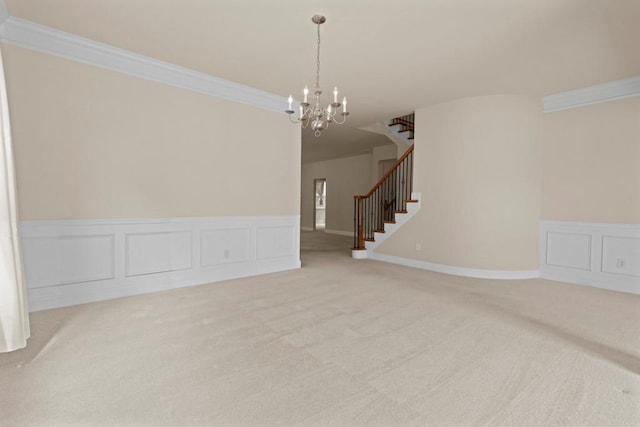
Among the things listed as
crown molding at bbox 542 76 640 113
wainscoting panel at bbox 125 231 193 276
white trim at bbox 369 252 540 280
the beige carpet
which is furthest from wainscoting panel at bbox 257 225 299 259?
crown molding at bbox 542 76 640 113

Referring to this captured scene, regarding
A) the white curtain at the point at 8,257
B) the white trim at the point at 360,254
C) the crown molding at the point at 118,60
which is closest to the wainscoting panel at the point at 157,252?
the white curtain at the point at 8,257

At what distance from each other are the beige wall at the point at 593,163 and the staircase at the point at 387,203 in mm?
2059

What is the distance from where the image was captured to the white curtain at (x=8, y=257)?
7.29ft

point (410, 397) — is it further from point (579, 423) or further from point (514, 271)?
point (514, 271)

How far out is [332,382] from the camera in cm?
194

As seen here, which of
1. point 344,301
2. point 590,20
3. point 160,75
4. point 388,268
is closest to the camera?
point 590,20

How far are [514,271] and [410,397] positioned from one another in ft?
12.7

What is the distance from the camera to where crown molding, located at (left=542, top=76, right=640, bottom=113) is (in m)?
4.09

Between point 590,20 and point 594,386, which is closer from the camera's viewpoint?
point 594,386

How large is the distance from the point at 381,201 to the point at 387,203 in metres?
0.62

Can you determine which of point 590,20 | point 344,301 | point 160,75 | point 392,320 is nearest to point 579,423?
point 392,320

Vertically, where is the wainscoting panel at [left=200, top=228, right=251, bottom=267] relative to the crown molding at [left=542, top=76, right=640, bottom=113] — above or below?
below

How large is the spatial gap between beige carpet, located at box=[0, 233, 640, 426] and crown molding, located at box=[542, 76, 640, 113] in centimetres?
268

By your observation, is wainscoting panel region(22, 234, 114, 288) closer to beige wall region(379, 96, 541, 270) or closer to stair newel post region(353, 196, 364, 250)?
stair newel post region(353, 196, 364, 250)
